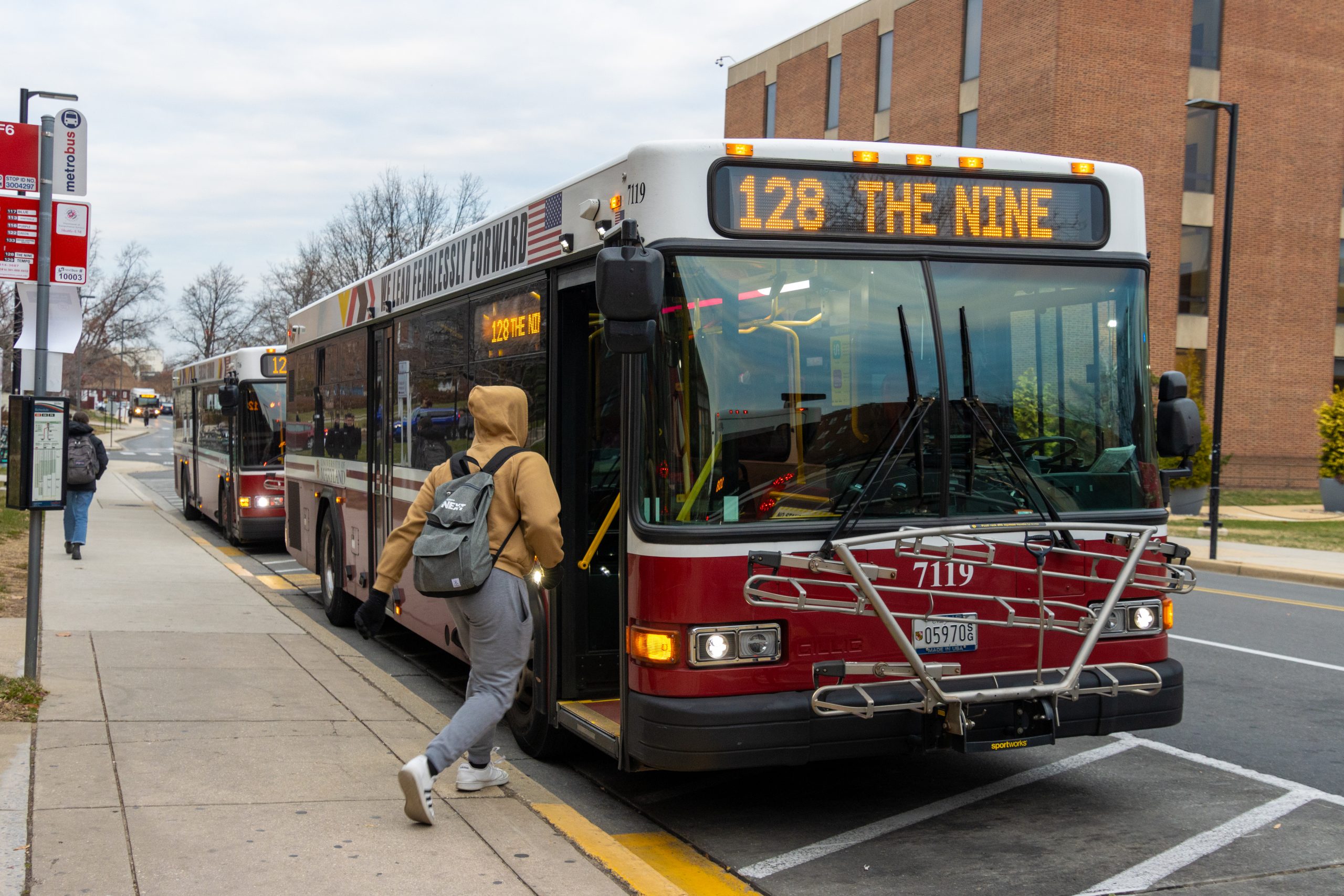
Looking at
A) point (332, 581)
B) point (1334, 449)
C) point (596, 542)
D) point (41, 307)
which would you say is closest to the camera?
point (596, 542)

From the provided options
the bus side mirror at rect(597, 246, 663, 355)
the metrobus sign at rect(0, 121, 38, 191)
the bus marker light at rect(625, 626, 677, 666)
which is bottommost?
the bus marker light at rect(625, 626, 677, 666)

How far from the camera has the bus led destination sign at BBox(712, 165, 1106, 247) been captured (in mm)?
5266

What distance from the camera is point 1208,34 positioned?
116ft

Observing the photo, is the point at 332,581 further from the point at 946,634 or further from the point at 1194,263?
the point at 1194,263

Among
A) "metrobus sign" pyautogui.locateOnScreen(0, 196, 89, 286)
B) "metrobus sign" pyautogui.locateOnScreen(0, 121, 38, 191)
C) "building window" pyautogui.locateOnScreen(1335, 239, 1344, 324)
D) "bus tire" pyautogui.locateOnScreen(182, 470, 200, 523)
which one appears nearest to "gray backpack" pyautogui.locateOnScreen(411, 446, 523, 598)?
"metrobus sign" pyautogui.locateOnScreen(0, 196, 89, 286)

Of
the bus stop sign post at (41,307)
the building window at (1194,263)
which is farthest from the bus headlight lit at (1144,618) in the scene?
the building window at (1194,263)

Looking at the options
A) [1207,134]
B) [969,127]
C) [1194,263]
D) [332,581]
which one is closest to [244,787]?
[332,581]

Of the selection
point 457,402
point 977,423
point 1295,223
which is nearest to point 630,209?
point 977,423

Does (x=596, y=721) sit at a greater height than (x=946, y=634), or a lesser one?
lesser

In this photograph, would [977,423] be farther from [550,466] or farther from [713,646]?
[550,466]

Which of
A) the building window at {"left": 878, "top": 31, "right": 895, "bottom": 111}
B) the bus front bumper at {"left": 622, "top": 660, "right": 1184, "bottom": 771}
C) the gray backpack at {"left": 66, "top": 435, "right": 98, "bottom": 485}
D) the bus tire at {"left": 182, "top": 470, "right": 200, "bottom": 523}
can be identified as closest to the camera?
the bus front bumper at {"left": 622, "top": 660, "right": 1184, "bottom": 771}

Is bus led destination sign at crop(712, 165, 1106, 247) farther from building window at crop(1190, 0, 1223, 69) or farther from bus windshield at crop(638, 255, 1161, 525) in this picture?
building window at crop(1190, 0, 1223, 69)

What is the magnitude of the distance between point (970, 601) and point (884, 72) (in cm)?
3848

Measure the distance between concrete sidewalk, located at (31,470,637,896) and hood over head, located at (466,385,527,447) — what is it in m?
1.61
